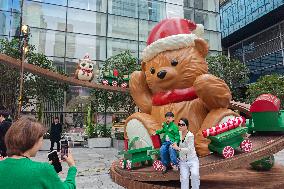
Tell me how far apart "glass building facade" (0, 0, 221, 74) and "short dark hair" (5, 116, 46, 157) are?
21.1m

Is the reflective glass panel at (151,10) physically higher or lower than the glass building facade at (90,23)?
higher

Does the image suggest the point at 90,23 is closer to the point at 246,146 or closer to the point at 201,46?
the point at 201,46

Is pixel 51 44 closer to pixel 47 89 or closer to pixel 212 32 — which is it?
pixel 47 89

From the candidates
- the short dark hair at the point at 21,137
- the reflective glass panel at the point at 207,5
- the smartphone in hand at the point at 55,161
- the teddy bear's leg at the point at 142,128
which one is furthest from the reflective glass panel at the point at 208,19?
the short dark hair at the point at 21,137

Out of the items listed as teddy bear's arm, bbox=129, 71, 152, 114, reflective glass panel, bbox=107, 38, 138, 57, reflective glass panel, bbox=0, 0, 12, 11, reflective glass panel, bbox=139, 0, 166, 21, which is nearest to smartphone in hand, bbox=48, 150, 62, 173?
teddy bear's arm, bbox=129, 71, 152, 114

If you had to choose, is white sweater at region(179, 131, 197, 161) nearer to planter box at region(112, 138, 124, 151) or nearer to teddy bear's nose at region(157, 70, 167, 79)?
teddy bear's nose at region(157, 70, 167, 79)

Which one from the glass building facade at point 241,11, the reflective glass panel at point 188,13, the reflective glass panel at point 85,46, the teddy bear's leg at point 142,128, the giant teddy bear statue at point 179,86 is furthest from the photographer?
the glass building facade at point 241,11

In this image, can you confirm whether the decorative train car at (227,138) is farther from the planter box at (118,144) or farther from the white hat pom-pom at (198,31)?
the planter box at (118,144)

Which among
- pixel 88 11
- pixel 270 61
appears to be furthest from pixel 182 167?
pixel 270 61

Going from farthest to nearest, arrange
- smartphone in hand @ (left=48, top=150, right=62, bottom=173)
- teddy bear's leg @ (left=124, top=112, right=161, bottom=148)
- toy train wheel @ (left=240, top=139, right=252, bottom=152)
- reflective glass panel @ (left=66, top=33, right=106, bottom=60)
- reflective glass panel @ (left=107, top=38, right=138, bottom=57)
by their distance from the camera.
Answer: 1. reflective glass panel @ (left=107, top=38, right=138, bottom=57)
2. reflective glass panel @ (left=66, top=33, right=106, bottom=60)
3. teddy bear's leg @ (left=124, top=112, right=161, bottom=148)
4. toy train wheel @ (left=240, top=139, right=252, bottom=152)
5. smartphone in hand @ (left=48, top=150, right=62, bottom=173)

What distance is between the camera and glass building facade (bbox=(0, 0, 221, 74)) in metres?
21.4

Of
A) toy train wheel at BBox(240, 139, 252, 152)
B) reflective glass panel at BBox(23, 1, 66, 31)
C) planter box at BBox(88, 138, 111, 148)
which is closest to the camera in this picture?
toy train wheel at BBox(240, 139, 252, 152)

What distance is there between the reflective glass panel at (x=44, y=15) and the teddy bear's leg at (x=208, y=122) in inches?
760

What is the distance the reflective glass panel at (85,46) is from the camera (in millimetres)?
22594
